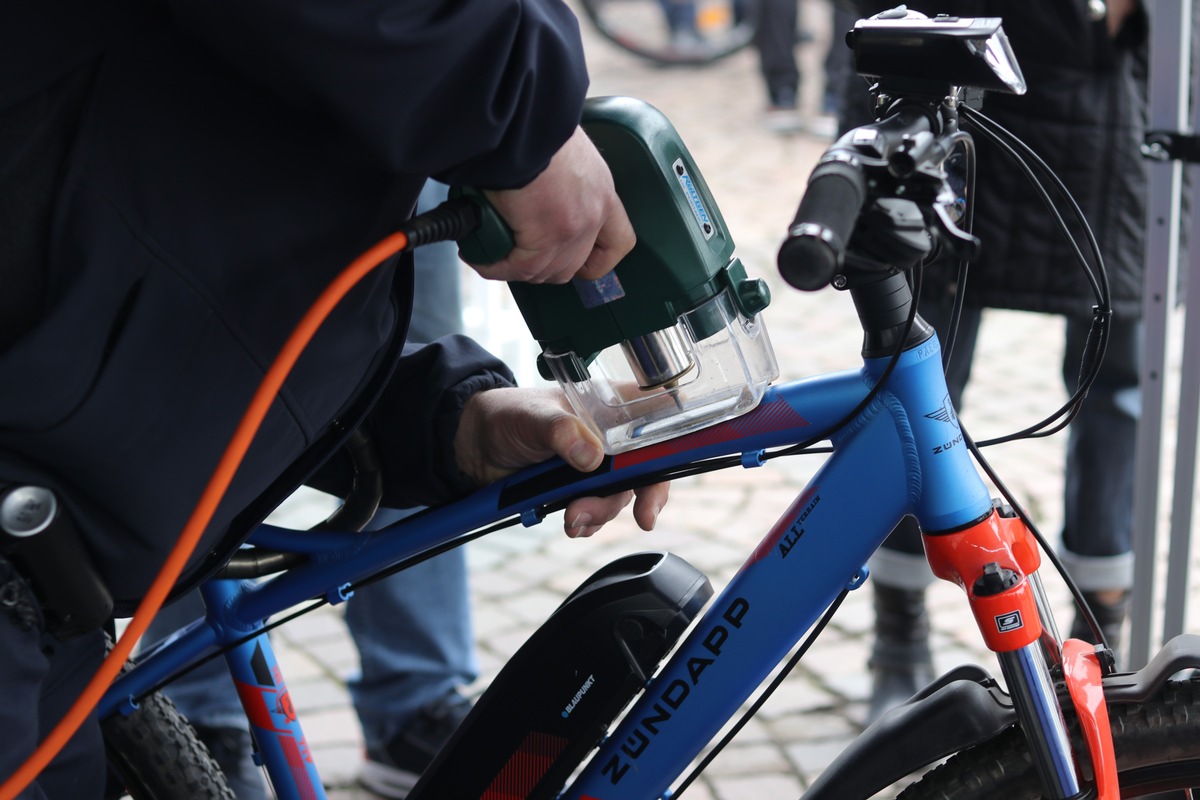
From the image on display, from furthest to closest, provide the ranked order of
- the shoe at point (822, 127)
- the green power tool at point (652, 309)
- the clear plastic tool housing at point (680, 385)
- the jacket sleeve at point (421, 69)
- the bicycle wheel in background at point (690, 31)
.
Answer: the bicycle wheel in background at point (690, 31) < the shoe at point (822, 127) < the clear plastic tool housing at point (680, 385) < the green power tool at point (652, 309) < the jacket sleeve at point (421, 69)

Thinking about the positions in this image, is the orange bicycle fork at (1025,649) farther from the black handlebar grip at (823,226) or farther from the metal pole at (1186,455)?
the metal pole at (1186,455)

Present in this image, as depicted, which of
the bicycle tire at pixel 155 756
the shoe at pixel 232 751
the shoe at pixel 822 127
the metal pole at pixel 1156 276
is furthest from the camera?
the shoe at pixel 822 127

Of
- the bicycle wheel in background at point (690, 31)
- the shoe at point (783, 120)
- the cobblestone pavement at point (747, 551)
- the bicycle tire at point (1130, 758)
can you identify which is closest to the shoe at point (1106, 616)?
the cobblestone pavement at point (747, 551)

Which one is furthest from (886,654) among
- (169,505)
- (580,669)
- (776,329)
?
(776,329)

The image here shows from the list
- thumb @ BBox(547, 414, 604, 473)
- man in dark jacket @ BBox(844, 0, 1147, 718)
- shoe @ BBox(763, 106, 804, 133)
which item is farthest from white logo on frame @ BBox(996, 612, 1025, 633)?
shoe @ BBox(763, 106, 804, 133)

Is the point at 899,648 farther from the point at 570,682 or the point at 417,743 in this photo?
the point at 570,682

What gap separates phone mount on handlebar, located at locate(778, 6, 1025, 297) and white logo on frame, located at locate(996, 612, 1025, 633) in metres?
0.34

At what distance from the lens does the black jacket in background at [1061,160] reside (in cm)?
230

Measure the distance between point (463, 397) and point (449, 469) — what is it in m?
0.08

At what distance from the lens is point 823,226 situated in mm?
940

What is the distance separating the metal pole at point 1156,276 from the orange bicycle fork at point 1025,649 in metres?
1.04

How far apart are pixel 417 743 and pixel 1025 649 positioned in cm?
149

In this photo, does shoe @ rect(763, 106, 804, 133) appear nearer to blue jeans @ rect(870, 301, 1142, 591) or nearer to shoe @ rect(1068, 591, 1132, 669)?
blue jeans @ rect(870, 301, 1142, 591)

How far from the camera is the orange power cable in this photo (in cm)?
102
